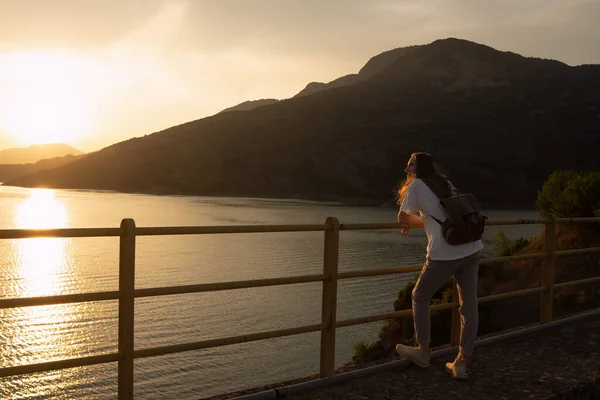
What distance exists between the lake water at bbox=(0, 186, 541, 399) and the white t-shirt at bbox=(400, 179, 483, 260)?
15.1m

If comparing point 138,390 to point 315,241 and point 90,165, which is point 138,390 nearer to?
point 315,241

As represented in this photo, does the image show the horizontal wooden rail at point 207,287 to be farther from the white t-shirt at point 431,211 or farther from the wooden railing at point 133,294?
the white t-shirt at point 431,211

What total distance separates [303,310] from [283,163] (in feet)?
368

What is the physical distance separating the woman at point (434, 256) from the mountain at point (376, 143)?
357ft

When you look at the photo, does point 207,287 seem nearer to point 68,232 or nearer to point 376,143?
point 68,232

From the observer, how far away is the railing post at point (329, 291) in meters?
4.60

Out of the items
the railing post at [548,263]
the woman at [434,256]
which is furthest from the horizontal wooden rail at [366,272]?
the railing post at [548,263]

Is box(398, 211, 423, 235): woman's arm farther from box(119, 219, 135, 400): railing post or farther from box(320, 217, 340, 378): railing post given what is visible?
box(119, 219, 135, 400): railing post

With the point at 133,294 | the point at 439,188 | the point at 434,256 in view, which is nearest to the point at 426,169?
the point at 439,188

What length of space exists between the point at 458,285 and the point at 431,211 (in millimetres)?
754

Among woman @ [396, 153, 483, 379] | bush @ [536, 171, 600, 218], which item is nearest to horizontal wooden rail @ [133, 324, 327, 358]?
woman @ [396, 153, 483, 379]

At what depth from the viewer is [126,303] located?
3791 mm

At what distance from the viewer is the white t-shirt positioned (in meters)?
4.44

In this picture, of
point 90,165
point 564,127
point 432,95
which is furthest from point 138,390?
point 90,165
